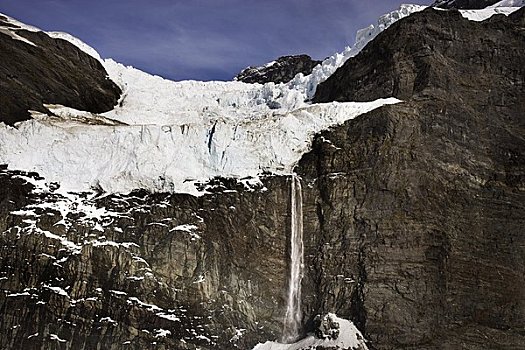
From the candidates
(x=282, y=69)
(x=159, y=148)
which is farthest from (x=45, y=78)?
(x=282, y=69)

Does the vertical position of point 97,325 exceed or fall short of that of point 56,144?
it falls short

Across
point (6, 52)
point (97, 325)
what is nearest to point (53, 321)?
point (97, 325)

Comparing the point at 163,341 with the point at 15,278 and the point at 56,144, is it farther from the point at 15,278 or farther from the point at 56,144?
the point at 56,144

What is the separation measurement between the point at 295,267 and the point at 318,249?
1782 mm

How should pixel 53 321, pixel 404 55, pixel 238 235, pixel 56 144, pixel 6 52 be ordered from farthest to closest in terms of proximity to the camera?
1. pixel 6 52
2. pixel 404 55
3. pixel 56 144
4. pixel 238 235
5. pixel 53 321

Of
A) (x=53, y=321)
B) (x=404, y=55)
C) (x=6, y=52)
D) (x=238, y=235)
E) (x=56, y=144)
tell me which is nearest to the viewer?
(x=53, y=321)

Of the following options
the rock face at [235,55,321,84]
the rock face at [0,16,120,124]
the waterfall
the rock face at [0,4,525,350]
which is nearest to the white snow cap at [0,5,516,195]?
the rock face at [0,4,525,350]

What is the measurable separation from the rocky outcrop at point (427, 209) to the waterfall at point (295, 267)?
669 millimetres

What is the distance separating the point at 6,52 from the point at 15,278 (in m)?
20.7

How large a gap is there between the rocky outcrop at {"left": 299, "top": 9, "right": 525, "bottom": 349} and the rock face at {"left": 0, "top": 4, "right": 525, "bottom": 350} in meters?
0.09

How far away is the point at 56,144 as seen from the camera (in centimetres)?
4034

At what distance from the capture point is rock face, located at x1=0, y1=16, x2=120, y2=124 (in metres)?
43.4

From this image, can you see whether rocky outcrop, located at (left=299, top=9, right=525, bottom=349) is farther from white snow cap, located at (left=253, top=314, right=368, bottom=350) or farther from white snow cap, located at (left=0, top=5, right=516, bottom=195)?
white snow cap, located at (left=0, top=5, right=516, bottom=195)

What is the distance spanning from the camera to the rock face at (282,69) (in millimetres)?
88500
